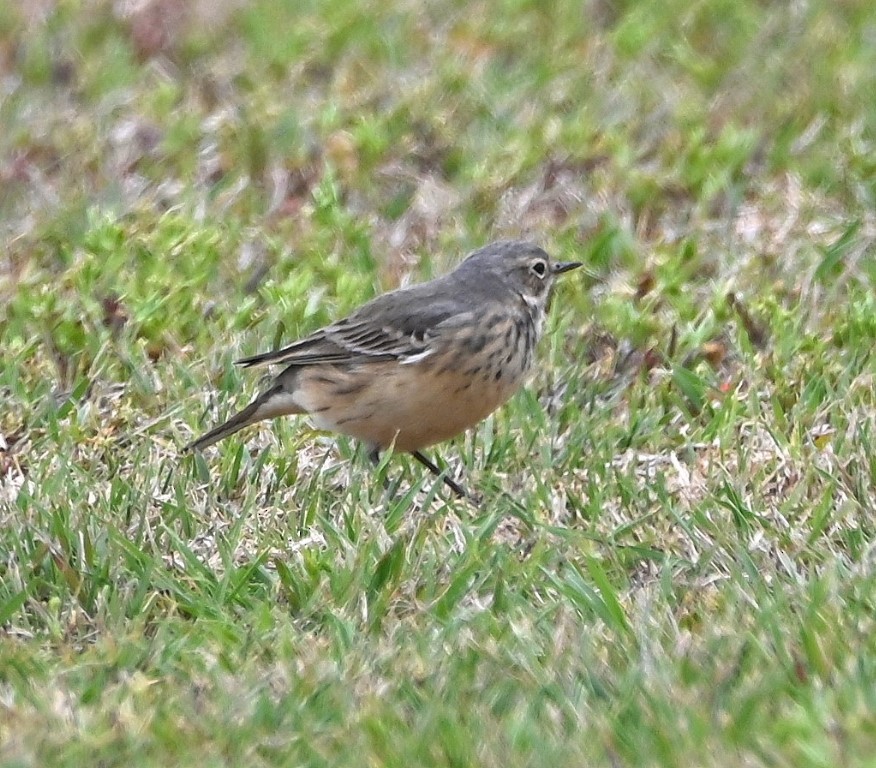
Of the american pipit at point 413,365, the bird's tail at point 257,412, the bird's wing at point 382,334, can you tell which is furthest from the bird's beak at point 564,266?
the bird's tail at point 257,412

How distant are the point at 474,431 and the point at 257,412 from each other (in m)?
0.84

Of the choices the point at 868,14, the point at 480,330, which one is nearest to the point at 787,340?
the point at 480,330

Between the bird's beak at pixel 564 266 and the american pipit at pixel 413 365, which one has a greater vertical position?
the american pipit at pixel 413 365

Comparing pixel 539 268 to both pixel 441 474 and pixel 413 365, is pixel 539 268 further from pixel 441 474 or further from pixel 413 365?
pixel 441 474

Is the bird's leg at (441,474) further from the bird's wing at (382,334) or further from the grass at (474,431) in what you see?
the bird's wing at (382,334)

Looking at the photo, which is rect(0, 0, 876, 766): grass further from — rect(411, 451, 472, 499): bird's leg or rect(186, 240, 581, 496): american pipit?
rect(186, 240, 581, 496): american pipit

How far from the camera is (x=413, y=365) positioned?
710cm

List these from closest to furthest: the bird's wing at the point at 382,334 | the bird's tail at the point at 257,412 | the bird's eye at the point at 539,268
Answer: the bird's tail at the point at 257,412 < the bird's wing at the point at 382,334 < the bird's eye at the point at 539,268

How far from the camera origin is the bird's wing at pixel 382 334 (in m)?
7.14

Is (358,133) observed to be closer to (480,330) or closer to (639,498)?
(480,330)

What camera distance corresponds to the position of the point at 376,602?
221 inches

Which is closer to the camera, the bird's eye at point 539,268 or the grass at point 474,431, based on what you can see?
the grass at point 474,431

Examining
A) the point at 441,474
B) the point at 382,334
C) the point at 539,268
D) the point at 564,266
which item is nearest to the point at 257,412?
the point at 382,334

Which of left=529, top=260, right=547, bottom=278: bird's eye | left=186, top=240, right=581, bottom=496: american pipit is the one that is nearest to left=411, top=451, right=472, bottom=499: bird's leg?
left=186, top=240, right=581, bottom=496: american pipit
